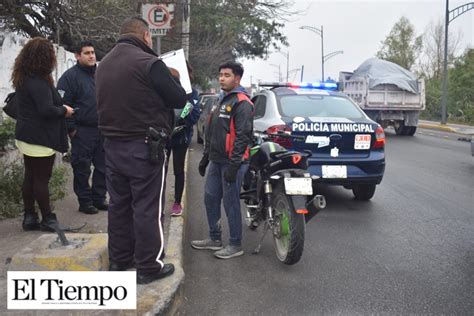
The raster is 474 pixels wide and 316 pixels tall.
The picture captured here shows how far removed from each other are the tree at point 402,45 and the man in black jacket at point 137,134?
4628 centimetres

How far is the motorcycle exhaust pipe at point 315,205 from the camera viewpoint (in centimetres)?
419

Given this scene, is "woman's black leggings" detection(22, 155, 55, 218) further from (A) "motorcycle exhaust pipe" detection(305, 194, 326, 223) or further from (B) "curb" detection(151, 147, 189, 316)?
(A) "motorcycle exhaust pipe" detection(305, 194, 326, 223)

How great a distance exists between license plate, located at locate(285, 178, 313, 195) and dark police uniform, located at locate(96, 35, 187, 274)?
122cm

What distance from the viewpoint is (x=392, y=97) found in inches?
714

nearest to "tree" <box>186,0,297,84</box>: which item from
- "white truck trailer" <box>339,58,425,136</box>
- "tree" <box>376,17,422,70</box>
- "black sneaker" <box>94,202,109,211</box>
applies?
"white truck trailer" <box>339,58,425,136</box>

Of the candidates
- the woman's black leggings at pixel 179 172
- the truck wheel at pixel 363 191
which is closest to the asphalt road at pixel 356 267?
the truck wheel at pixel 363 191

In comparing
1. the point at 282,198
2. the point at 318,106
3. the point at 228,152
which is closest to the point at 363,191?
the point at 318,106

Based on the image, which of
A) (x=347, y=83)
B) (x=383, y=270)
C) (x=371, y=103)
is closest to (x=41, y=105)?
(x=383, y=270)

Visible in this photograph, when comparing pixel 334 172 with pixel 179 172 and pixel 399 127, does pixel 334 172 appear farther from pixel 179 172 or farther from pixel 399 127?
pixel 399 127

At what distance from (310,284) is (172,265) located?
3.85 ft

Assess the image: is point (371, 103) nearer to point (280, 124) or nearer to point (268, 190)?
point (280, 124)

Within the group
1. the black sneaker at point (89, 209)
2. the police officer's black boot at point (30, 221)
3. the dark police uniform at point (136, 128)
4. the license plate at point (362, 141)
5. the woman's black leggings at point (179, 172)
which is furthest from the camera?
the license plate at point (362, 141)

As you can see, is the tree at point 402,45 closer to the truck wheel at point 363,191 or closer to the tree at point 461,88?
the tree at point 461,88

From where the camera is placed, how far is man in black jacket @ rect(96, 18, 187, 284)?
3.25 m
